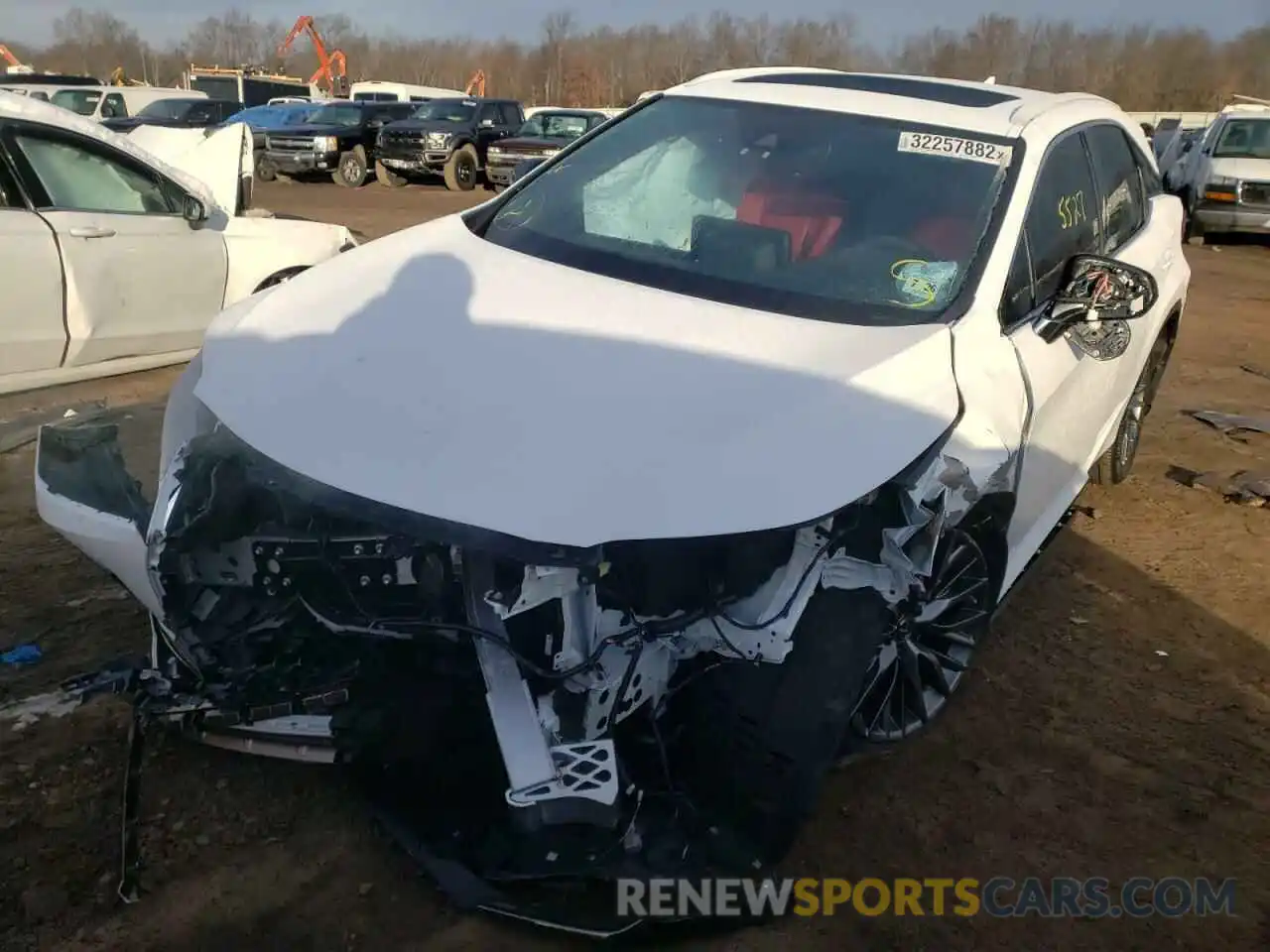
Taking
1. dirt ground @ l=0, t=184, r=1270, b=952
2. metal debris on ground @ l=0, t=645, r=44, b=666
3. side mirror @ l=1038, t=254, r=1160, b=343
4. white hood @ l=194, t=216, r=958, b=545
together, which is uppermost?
side mirror @ l=1038, t=254, r=1160, b=343

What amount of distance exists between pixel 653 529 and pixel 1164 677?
8.03 ft

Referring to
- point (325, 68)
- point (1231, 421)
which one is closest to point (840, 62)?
point (325, 68)

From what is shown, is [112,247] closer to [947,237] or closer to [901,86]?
[901,86]

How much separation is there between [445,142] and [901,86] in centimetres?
1721

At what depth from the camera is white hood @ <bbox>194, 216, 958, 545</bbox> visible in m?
2.27

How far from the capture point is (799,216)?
3.41m

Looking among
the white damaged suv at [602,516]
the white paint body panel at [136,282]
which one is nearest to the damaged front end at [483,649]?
the white damaged suv at [602,516]

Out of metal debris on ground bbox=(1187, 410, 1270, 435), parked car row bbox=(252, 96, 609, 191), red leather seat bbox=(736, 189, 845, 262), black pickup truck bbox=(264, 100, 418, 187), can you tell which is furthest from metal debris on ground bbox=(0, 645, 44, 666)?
black pickup truck bbox=(264, 100, 418, 187)

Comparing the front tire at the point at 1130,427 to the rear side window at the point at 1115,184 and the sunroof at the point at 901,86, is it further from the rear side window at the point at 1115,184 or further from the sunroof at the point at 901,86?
the sunroof at the point at 901,86

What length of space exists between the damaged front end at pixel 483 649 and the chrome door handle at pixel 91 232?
3.19 meters

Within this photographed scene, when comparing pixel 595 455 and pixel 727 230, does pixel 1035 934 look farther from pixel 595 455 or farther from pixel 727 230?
pixel 727 230

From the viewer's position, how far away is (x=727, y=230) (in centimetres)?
340

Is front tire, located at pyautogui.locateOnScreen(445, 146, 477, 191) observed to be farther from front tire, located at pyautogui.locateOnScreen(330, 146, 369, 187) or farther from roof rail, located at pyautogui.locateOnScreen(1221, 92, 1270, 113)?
roof rail, located at pyautogui.locateOnScreen(1221, 92, 1270, 113)

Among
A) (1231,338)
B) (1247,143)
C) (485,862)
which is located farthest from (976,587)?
(1247,143)
